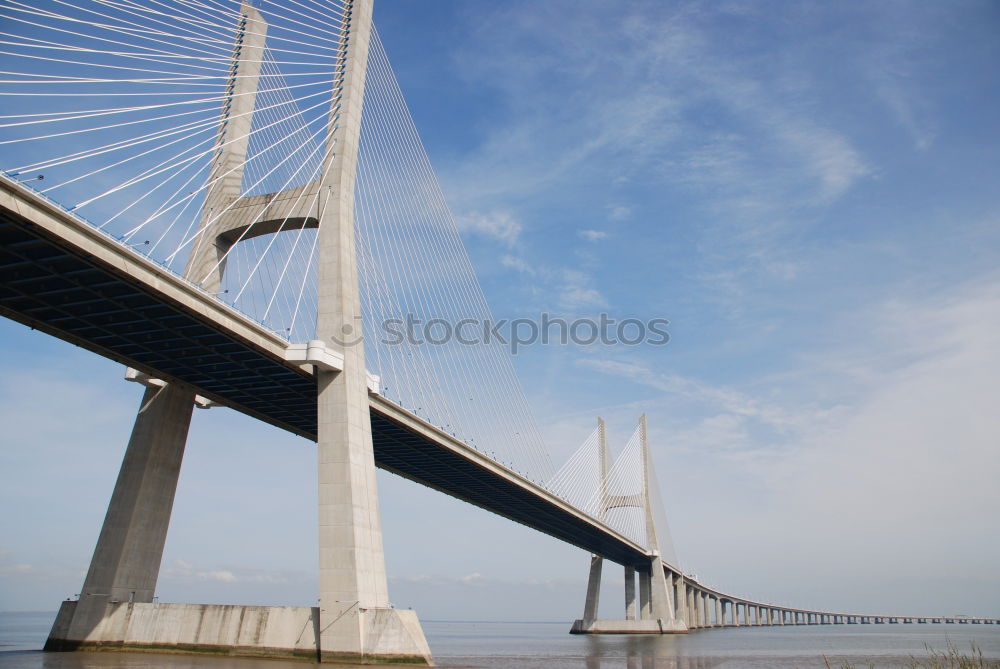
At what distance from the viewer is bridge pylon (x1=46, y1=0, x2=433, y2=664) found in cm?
2598

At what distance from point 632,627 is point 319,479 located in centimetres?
6490

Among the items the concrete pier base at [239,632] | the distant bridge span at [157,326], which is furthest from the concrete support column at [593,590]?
the concrete pier base at [239,632]

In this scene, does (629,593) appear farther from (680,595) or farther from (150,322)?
(150,322)

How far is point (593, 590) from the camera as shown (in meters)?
84.9

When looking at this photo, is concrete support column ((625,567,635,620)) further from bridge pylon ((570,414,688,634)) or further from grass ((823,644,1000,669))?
grass ((823,644,1000,669))

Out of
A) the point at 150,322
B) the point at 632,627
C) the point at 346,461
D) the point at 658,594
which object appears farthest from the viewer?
the point at 658,594

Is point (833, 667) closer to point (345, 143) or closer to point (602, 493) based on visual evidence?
point (345, 143)

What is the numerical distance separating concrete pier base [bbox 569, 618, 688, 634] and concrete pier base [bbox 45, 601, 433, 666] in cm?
6175

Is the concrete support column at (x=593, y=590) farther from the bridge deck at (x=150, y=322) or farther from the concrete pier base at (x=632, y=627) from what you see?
the bridge deck at (x=150, y=322)

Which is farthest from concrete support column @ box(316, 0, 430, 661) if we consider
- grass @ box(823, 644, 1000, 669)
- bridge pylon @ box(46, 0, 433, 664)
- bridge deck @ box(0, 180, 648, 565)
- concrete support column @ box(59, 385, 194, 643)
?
grass @ box(823, 644, 1000, 669)

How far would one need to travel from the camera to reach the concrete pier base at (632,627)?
83.1 meters

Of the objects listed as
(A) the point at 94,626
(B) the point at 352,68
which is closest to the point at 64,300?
(A) the point at 94,626

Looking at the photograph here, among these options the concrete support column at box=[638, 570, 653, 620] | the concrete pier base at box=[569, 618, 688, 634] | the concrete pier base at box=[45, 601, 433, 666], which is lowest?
the concrete pier base at box=[45, 601, 433, 666]

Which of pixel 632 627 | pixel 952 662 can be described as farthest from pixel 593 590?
pixel 952 662
